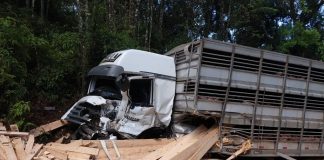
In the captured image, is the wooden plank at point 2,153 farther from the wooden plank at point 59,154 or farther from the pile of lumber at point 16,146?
the wooden plank at point 59,154

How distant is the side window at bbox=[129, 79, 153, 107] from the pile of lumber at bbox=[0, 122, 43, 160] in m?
2.30

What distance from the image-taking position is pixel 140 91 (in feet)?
28.7

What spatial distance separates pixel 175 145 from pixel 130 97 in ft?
4.87

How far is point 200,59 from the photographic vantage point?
793 cm

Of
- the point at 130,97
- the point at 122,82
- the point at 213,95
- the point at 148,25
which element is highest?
the point at 148,25

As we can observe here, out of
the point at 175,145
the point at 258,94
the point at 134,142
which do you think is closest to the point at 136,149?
the point at 134,142

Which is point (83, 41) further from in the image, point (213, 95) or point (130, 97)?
point (213, 95)

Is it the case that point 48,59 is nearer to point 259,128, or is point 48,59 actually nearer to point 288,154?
point 259,128

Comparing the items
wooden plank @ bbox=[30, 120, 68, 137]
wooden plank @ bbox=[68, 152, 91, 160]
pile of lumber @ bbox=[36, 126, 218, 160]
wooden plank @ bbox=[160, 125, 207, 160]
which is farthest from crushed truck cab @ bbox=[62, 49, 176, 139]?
wooden plank @ bbox=[68, 152, 91, 160]

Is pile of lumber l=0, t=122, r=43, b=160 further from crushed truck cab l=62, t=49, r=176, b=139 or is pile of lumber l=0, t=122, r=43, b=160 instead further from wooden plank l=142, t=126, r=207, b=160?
wooden plank l=142, t=126, r=207, b=160

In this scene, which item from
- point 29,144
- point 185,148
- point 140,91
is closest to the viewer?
point 29,144

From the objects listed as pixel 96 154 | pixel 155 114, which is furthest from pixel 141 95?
pixel 96 154

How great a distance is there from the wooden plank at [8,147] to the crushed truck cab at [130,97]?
62.1 inches

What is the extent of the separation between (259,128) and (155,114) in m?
2.34
